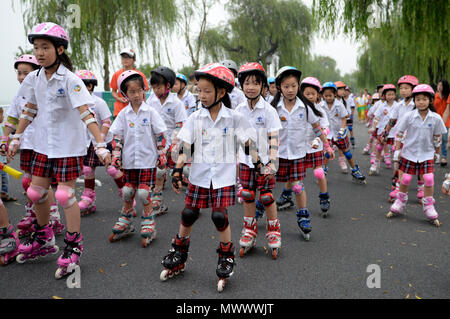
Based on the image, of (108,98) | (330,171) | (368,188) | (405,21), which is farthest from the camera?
(108,98)

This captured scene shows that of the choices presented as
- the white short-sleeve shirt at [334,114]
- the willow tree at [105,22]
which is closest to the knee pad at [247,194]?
the white short-sleeve shirt at [334,114]

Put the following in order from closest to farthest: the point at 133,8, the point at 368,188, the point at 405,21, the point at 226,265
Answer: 1. the point at 226,265
2. the point at 368,188
3. the point at 405,21
4. the point at 133,8

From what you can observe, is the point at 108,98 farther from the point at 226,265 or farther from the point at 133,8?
the point at 226,265

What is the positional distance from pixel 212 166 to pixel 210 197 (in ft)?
0.93

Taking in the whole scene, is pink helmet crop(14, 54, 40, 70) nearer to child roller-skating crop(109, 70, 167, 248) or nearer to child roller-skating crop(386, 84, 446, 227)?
child roller-skating crop(109, 70, 167, 248)

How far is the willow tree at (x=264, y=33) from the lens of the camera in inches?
1043

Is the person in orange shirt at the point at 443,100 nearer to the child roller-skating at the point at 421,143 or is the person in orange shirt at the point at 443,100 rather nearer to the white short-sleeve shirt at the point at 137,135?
the child roller-skating at the point at 421,143

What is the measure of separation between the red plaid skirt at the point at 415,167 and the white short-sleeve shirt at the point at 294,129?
5.86ft

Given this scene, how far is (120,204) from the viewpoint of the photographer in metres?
5.98

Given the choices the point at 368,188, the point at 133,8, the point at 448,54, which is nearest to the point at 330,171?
the point at 368,188

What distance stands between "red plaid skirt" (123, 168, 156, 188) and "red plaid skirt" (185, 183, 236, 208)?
1.16m

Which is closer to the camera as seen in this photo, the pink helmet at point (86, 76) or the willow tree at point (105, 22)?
the pink helmet at point (86, 76)
